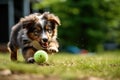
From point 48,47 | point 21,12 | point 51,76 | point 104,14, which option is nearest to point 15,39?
point 48,47

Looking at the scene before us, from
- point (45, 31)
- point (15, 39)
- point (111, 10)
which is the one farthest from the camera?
point (111, 10)

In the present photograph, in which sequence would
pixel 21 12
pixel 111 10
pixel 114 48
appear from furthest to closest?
pixel 114 48, pixel 111 10, pixel 21 12

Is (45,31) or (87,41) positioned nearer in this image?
(45,31)

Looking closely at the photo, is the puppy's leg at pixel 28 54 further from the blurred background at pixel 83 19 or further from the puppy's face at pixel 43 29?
the blurred background at pixel 83 19

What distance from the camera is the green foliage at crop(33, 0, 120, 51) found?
32938mm

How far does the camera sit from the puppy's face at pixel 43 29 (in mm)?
9745

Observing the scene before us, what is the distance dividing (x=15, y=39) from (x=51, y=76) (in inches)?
167

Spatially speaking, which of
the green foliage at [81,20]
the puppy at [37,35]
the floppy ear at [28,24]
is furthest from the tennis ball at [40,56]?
the green foliage at [81,20]

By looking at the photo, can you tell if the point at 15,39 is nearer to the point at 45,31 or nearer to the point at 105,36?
the point at 45,31

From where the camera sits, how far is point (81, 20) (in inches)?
1304

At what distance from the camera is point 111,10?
34625 millimetres

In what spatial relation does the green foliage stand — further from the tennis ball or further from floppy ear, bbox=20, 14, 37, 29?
the tennis ball

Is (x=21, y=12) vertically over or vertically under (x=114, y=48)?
over

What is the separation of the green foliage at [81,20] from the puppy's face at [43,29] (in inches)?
868
